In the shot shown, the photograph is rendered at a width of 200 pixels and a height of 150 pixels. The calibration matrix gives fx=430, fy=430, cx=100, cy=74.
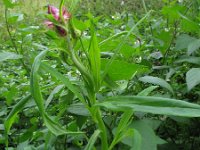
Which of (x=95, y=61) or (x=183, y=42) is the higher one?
(x=95, y=61)

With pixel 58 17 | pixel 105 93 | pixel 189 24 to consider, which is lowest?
pixel 105 93

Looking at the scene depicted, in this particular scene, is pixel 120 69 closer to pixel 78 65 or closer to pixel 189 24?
pixel 78 65

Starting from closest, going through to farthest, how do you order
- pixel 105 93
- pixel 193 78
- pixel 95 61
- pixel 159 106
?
pixel 159 106, pixel 95 61, pixel 193 78, pixel 105 93

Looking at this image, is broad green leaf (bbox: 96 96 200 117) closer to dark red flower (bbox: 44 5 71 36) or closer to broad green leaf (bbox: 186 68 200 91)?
dark red flower (bbox: 44 5 71 36)

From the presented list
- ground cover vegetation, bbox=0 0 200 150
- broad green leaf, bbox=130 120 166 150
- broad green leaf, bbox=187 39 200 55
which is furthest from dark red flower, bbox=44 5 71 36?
broad green leaf, bbox=187 39 200 55

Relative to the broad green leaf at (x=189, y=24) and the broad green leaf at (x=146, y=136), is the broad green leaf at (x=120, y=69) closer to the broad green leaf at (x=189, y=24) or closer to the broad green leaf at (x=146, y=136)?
the broad green leaf at (x=146, y=136)

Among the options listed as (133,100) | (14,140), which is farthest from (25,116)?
(133,100)

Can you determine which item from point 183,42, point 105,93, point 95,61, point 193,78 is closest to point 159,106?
point 95,61
